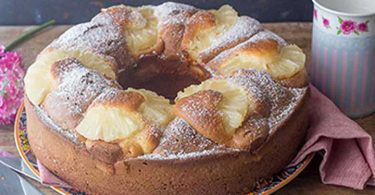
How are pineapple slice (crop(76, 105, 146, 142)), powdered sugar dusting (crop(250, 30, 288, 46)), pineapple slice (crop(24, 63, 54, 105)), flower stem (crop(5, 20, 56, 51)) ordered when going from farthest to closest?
1. flower stem (crop(5, 20, 56, 51))
2. powdered sugar dusting (crop(250, 30, 288, 46))
3. pineapple slice (crop(24, 63, 54, 105))
4. pineapple slice (crop(76, 105, 146, 142))

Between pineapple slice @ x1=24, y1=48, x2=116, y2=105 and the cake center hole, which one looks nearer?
pineapple slice @ x1=24, y1=48, x2=116, y2=105

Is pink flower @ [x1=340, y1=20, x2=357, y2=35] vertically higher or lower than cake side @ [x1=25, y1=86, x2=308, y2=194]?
higher

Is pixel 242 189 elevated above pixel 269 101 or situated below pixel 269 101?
below

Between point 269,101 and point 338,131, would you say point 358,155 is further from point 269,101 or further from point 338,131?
point 269,101

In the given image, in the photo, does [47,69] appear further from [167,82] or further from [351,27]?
[351,27]

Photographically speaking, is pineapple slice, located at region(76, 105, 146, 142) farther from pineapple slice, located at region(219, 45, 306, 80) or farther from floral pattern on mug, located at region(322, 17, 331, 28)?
floral pattern on mug, located at region(322, 17, 331, 28)

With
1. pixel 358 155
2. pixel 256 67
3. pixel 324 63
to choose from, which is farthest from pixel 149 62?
pixel 358 155

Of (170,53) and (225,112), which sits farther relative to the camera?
(170,53)

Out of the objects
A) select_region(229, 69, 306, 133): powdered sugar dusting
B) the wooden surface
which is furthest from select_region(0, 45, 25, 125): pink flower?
select_region(229, 69, 306, 133): powdered sugar dusting
